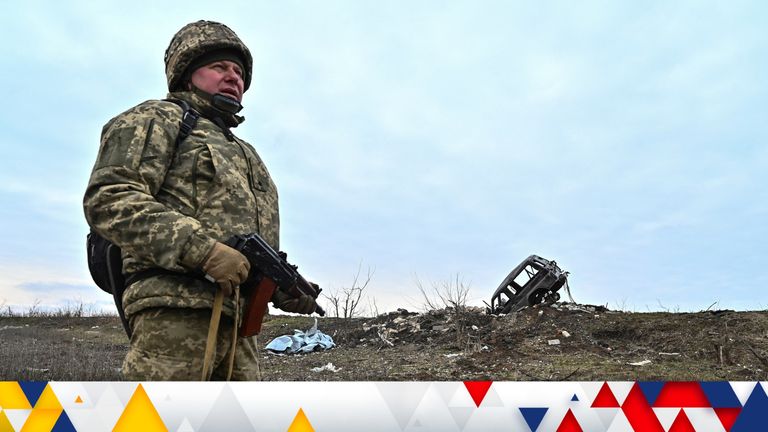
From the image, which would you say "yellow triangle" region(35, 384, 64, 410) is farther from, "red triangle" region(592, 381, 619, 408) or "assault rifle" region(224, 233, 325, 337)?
"red triangle" region(592, 381, 619, 408)

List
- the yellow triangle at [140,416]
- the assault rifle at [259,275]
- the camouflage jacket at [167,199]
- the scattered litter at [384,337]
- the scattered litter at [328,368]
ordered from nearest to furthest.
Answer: the yellow triangle at [140,416] → the camouflage jacket at [167,199] → the assault rifle at [259,275] → the scattered litter at [328,368] → the scattered litter at [384,337]

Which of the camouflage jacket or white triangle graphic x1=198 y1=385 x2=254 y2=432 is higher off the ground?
the camouflage jacket

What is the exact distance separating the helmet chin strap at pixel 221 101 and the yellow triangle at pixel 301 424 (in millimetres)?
1371

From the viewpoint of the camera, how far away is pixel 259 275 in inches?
87.0

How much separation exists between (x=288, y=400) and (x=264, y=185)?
1.13m

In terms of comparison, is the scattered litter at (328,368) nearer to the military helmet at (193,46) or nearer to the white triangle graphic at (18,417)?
the military helmet at (193,46)

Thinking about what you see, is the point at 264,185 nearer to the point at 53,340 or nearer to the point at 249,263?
the point at 249,263

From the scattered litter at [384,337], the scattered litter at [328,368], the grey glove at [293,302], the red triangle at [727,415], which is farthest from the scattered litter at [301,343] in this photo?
the red triangle at [727,415]

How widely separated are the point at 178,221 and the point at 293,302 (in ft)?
2.26

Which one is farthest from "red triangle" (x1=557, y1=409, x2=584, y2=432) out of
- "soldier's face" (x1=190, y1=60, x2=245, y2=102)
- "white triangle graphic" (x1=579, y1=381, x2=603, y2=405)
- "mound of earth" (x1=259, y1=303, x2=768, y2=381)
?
"mound of earth" (x1=259, y1=303, x2=768, y2=381)

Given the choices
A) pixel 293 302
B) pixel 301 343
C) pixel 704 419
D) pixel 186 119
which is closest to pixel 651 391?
pixel 704 419

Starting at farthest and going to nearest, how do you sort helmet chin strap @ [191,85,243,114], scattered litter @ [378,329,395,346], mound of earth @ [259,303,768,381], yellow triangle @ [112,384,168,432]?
scattered litter @ [378,329,395,346]
mound of earth @ [259,303,768,381]
helmet chin strap @ [191,85,243,114]
yellow triangle @ [112,384,168,432]

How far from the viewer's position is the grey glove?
2426 mm

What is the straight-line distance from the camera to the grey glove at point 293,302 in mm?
2426
